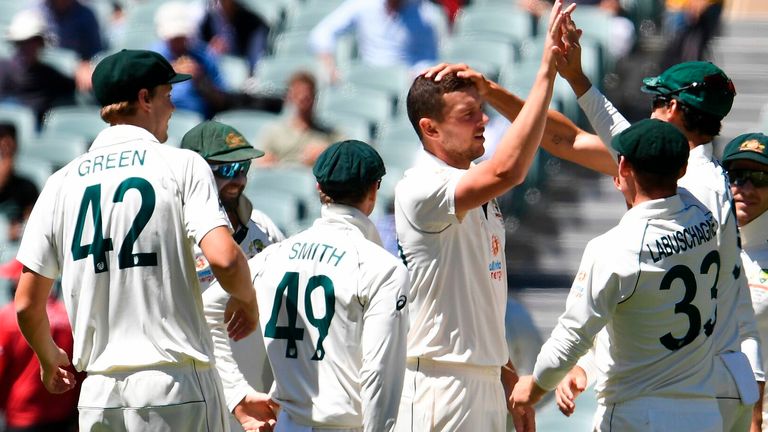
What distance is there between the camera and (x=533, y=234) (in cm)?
1015

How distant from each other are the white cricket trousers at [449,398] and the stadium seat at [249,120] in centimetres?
574

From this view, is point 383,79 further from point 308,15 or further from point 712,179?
point 712,179

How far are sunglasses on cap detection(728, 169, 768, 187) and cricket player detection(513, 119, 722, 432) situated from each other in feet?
3.22

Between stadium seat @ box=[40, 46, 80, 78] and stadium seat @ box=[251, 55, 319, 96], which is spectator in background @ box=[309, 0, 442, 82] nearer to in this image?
stadium seat @ box=[251, 55, 319, 96]

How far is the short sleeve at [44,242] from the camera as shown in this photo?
473cm

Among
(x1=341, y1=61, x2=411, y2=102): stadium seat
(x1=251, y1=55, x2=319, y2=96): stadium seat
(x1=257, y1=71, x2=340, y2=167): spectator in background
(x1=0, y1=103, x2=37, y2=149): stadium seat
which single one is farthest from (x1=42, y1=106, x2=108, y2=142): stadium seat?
(x1=341, y1=61, x2=411, y2=102): stadium seat

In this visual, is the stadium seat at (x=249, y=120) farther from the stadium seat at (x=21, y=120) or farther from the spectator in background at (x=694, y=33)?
the spectator in background at (x=694, y=33)

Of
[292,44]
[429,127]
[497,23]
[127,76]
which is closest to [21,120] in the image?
[292,44]

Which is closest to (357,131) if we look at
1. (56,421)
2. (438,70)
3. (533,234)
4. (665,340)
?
(533,234)

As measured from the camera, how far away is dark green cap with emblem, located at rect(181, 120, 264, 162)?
18.7 ft

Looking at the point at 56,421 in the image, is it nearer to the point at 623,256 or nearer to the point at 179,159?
the point at 179,159

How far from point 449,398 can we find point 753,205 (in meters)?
1.56

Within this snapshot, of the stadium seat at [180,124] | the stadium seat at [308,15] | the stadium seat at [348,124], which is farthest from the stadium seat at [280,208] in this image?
the stadium seat at [308,15]

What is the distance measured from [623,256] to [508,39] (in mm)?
7025
